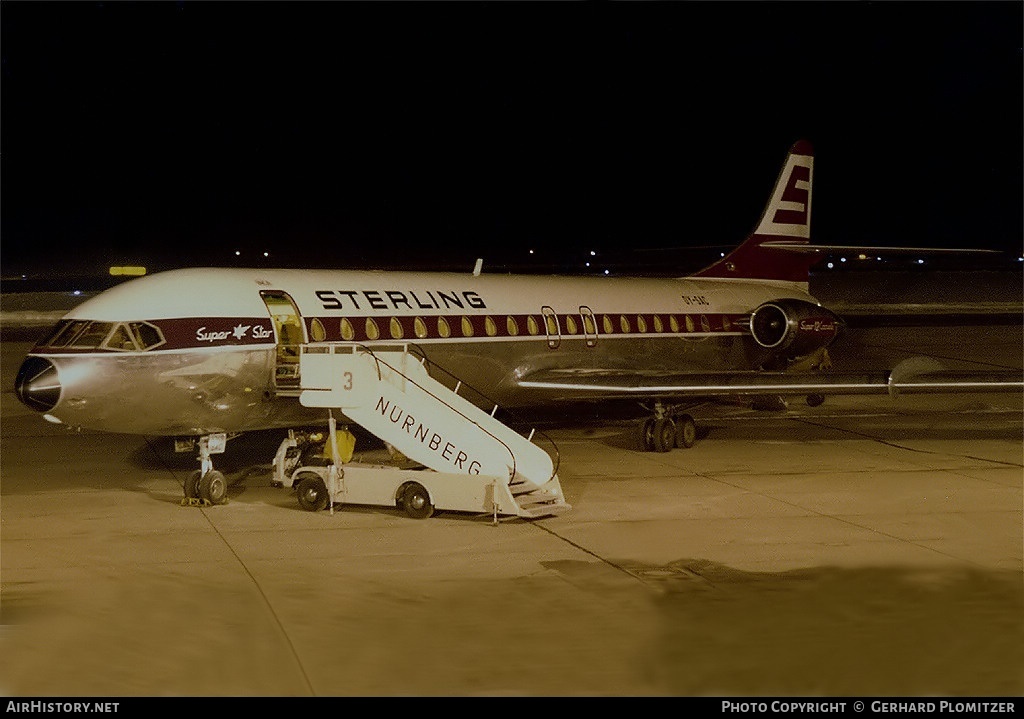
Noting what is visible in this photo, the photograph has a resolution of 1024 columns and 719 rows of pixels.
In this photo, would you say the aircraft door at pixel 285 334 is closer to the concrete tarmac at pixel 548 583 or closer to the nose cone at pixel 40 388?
the concrete tarmac at pixel 548 583

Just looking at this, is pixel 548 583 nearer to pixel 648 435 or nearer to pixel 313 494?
pixel 313 494

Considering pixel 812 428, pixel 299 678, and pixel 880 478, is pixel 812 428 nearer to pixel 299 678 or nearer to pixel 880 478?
pixel 880 478

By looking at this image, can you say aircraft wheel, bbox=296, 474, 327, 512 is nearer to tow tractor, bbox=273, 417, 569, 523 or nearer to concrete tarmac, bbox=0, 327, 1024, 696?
tow tractor, bbox=273, 417, 569, 523

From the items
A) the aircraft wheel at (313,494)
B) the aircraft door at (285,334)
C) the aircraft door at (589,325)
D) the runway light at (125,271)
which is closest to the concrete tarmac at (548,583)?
the aircraft wheel at (313,494)

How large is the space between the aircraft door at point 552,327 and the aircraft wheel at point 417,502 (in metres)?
6.51

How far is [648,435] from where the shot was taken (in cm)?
2067

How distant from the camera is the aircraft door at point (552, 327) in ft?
68.9

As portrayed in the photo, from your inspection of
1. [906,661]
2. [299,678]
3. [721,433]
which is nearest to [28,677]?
[299,678]

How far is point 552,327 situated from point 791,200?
8.30 metres

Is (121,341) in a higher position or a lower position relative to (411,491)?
higher

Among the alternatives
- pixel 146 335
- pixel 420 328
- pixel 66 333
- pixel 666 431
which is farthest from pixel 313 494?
pixel 666 431

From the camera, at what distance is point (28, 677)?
852cm

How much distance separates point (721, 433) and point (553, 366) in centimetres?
382

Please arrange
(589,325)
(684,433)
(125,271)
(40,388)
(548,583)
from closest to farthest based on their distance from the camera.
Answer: (548,583) → (40,388) → (125,271) → (684,433) → (589,325)
